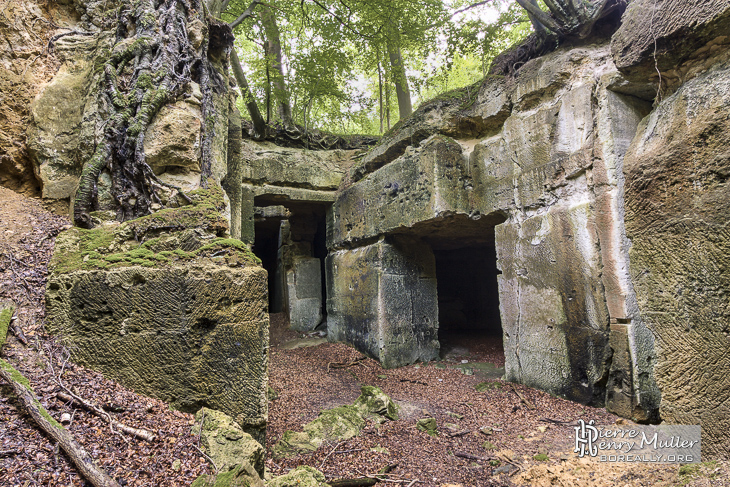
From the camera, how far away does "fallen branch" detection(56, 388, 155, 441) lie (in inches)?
68.9

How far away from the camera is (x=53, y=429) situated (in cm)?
155

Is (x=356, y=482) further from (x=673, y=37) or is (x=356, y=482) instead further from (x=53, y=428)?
(x=673, y=37)

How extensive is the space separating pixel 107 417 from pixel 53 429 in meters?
0.24

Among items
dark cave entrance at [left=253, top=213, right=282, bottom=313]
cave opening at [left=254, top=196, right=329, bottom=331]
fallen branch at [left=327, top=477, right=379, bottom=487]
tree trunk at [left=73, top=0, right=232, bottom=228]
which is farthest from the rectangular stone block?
dark cave entrance at [left=253, top=213, right=282, bottom=313]

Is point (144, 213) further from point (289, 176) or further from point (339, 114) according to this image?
point (339, 114)

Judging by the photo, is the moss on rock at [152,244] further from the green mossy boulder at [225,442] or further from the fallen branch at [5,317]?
the green mossy boulder at [225,442]

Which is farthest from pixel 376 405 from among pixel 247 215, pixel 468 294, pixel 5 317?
pixel 468 294

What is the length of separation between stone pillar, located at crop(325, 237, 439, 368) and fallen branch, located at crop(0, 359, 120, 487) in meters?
4.09

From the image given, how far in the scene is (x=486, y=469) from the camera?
8.72 feet

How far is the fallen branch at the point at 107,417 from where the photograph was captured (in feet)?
5.74

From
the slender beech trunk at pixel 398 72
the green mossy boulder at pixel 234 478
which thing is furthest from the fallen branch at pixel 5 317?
the slender beech trunk at pixel 398 72

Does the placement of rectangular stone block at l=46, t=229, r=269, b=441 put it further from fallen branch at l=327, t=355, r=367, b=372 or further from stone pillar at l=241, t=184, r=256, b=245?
stone pillar at l=241, t=184, r=256, b=245

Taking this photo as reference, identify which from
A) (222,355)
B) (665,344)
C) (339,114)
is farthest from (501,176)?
(339,114)

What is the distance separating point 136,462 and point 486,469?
222cm
